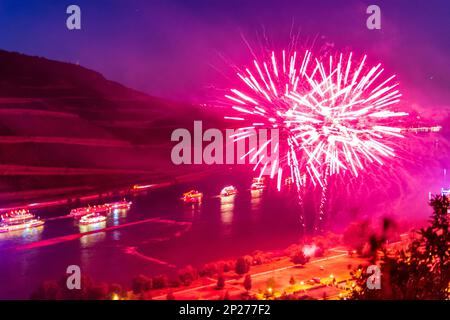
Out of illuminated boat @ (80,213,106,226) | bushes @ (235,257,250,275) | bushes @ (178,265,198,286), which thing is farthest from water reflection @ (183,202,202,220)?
bushes @ (235,257,250,275)

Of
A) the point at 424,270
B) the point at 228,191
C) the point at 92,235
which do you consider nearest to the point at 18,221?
the point at 92,235

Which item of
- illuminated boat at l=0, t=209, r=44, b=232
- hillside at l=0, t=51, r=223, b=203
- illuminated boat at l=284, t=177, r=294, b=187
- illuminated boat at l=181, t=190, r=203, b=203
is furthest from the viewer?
illuminated boat at l=284, t=177, r=294, b=187

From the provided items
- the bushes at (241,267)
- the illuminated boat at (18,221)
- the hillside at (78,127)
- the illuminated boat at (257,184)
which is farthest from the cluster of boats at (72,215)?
the bushes at (241,267)

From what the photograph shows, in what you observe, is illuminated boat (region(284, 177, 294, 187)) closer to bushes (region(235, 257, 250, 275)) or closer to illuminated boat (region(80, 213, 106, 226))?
illuminated boat (region(80, 213, 106, 226))

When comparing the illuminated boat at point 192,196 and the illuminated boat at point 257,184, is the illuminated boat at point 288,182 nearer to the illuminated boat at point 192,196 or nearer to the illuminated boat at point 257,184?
the illuminated boat at point 257,184

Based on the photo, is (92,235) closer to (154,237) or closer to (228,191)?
(154,237)
